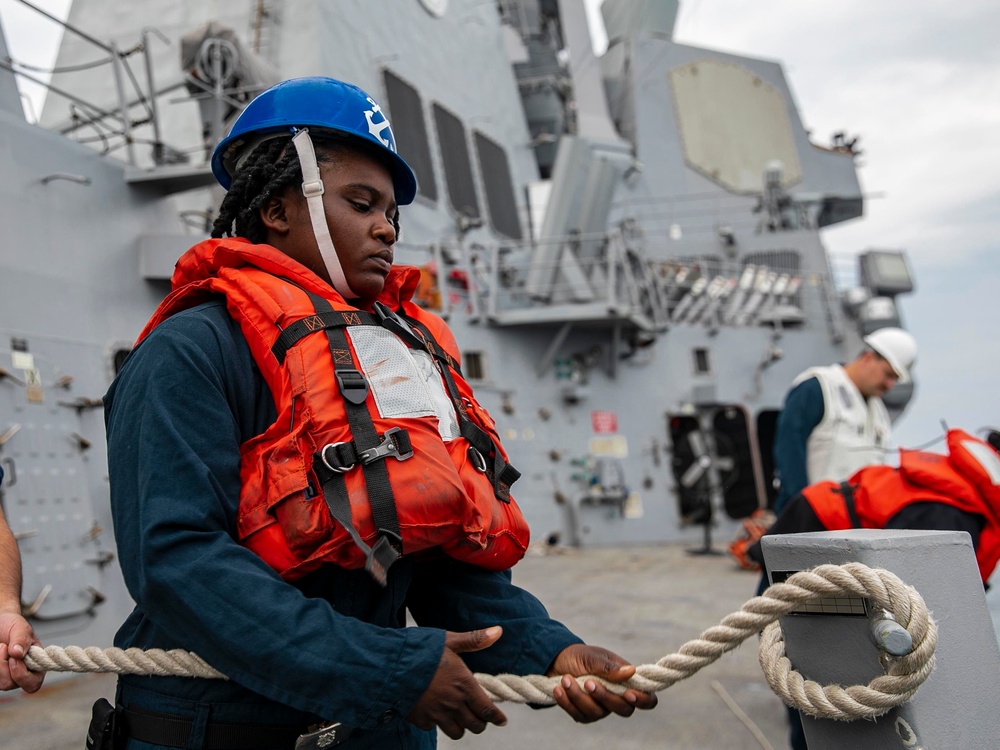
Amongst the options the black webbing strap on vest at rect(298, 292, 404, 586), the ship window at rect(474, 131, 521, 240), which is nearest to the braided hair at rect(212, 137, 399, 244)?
the black webbing strap on vest at rect(298, 292, 404, 586)

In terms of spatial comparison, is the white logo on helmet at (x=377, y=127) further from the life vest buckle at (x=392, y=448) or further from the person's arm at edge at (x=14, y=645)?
the person's arm at edge at (x=14, y=645)

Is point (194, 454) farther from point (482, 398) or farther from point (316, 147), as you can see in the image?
point (482, 398)

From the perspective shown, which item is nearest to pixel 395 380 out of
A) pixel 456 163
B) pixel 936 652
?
pixel 936 652

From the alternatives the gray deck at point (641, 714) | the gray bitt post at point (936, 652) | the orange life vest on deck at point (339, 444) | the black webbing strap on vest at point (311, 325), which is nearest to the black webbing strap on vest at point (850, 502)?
the gray bitt post at point (936, 652)

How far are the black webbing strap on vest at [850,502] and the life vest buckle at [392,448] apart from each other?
1.62 meters

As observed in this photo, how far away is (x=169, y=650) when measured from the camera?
47.8 inches

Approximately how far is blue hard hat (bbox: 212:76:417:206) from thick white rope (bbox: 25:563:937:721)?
891 mm

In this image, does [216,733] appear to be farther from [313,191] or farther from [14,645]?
[313,191]

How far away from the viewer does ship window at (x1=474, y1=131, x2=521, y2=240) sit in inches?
410

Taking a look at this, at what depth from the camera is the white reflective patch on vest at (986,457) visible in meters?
2.07

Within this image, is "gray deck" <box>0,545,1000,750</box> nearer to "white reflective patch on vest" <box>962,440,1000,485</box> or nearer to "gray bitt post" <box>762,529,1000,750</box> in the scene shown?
"white reflective patch on vest" <box>962,440,1000,485</box>

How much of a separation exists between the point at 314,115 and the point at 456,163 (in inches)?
341

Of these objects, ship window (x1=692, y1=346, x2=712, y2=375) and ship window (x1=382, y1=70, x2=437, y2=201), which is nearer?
ship window (x1=382, y1=70, x2=437, y2=201)

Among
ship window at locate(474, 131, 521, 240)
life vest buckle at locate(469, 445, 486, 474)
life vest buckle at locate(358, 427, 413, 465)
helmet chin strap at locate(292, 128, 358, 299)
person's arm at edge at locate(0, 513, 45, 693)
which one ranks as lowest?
person's arm at edge at locate(0, 513, 45, 693)
